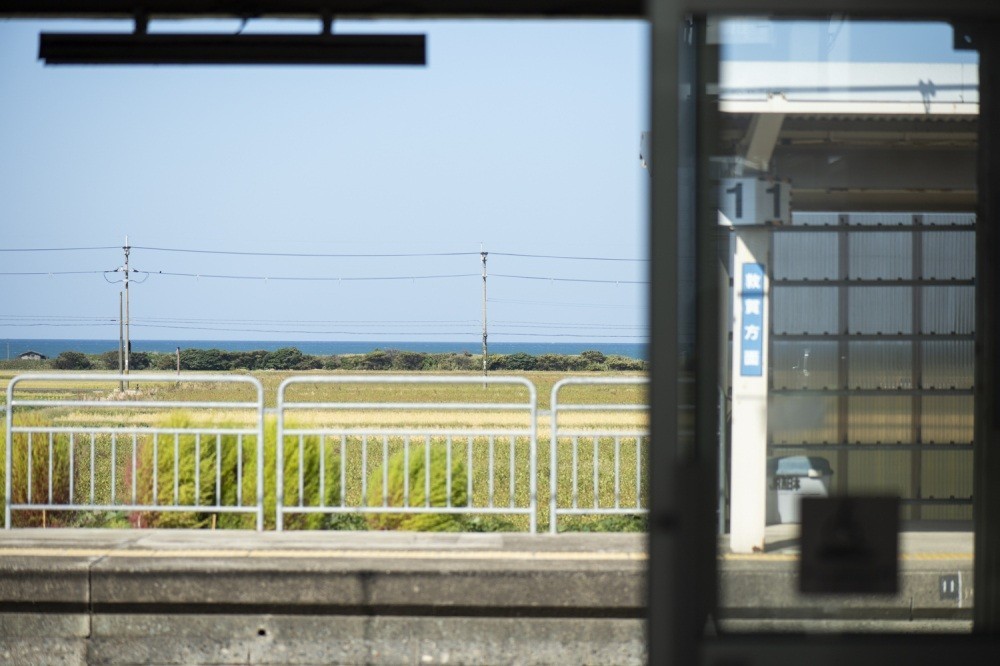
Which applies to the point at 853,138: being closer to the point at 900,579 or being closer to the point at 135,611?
the point at 900,579

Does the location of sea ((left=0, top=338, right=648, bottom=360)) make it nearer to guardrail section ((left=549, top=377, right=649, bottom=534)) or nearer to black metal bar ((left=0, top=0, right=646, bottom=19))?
guardrail section ((left=549, top=377, right=649, bottom=534))

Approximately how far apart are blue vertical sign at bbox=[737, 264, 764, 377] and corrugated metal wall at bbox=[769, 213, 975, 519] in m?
0.03

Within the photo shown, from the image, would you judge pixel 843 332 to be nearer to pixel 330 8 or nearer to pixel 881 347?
pixel 881 347

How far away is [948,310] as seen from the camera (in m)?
1.89

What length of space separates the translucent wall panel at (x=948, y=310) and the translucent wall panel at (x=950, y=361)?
2cm

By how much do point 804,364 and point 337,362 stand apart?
8149 centimetres

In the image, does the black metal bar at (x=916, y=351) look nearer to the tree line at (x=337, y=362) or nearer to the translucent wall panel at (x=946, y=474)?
the translucent wall panel at (x=946, y=474)

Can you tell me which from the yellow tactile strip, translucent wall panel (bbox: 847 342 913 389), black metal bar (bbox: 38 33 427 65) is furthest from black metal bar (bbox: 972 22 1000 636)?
the yellow tactile strip

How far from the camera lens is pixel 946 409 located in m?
1.91

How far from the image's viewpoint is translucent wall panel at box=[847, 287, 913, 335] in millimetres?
1879

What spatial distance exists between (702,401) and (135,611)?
10.8 ft

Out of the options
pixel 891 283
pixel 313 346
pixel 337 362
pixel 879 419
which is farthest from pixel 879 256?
pixel 313 346

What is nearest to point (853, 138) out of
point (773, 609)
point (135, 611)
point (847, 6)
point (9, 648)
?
point (847, 6)

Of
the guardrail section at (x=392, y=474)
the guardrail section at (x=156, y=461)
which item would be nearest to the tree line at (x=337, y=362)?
the guardrail section at (x=156, y=461)
